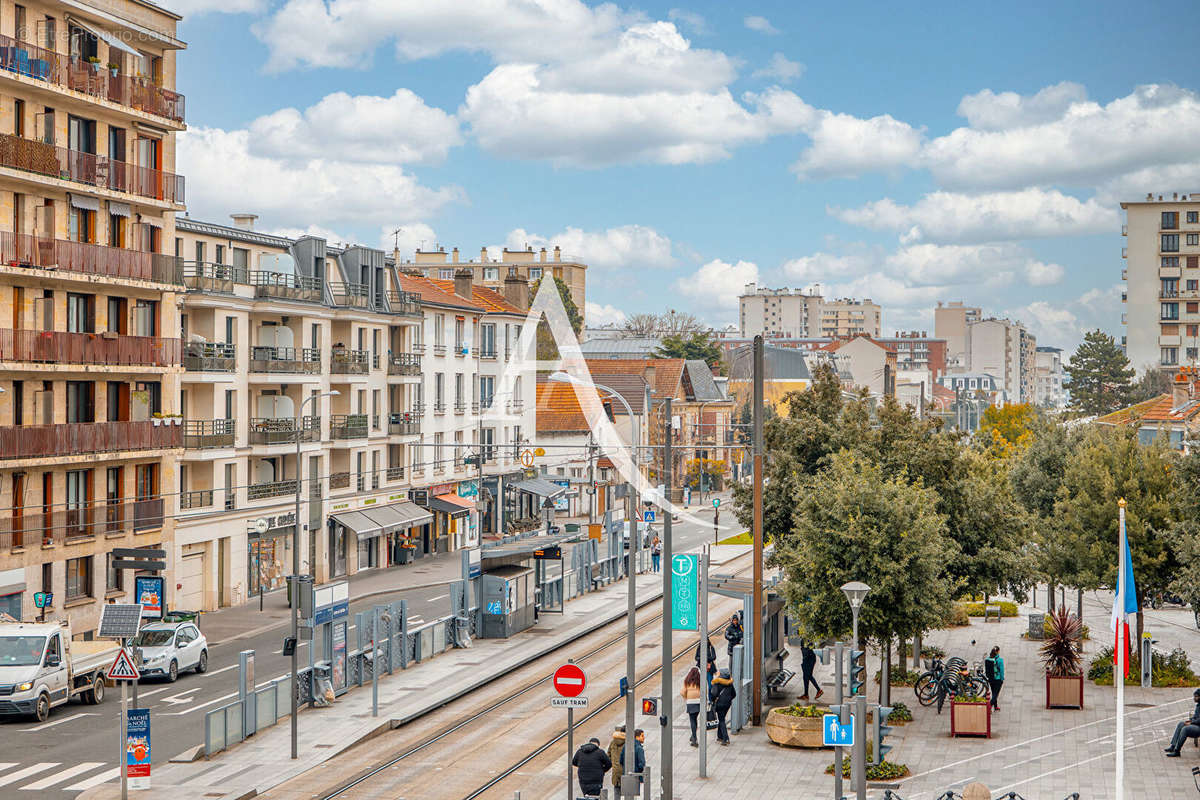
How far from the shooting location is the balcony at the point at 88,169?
3856 cm

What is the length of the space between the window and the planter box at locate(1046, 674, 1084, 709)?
1143 inches

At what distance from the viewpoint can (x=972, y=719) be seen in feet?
92.4

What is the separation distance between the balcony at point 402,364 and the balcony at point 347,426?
179 inches

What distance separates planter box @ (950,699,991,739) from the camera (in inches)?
1108

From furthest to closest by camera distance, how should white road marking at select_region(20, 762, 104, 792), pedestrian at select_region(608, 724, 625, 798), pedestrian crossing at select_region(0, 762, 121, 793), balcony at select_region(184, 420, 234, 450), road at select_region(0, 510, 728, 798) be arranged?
1. balcony at select_region(184, 420, 234, 450)
2. road at select_region(0, 510, 728, 798)
3. pedestrian crossing at select_region(0, 762, 121, 793)
4. white road marking at select_region(20, 762, 104, 792)
5. pedestrian at select_region(608, 724, 625, 798)

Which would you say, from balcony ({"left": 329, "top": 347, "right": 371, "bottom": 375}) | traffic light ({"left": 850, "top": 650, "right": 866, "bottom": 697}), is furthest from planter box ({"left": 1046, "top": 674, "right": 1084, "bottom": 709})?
balcony ({"left": 329, "top": 347, "right": 371, "bottom": 375})

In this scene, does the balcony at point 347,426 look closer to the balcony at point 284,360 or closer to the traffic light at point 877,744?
the balcony at point 284,360

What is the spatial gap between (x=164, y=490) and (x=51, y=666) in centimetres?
1504

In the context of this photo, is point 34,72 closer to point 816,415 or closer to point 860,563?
point 816,415

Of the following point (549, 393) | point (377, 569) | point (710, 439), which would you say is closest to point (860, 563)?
point (377, 569)

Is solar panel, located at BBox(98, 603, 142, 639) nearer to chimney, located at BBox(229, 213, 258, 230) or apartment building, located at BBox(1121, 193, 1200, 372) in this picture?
chimney, located at BBox(229, 213, 258, 230)

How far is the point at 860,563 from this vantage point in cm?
2736

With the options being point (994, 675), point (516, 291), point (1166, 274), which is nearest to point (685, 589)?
point (994, 675)

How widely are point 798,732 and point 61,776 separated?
48.5 feet
